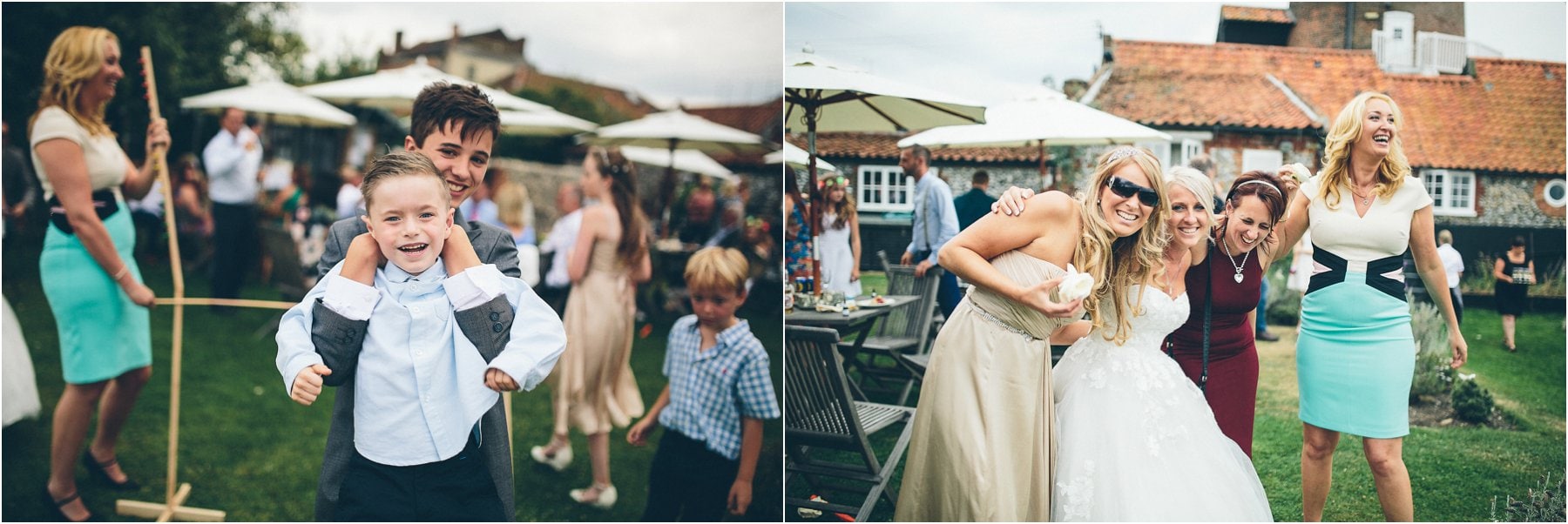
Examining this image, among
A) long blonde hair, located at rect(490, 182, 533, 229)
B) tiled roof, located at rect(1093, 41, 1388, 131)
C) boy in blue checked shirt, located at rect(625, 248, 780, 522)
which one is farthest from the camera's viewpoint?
long blonde hair, located at rect(490, 182, 533, 229)

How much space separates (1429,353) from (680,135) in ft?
17.5

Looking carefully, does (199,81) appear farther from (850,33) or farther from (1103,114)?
(1103,114)

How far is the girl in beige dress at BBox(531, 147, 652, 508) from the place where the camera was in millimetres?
5020

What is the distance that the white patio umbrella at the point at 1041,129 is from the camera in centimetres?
405

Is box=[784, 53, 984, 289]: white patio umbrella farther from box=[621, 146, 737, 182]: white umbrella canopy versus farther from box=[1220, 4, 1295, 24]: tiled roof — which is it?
box=[621, 146, 737, 182]: white umbrella canopy

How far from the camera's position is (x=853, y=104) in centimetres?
421

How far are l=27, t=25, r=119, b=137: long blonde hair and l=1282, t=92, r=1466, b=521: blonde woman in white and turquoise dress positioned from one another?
5.18 metres

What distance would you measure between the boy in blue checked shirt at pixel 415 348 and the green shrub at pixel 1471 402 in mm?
3993

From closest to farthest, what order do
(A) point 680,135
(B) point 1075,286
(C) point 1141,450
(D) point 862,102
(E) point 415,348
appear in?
(E) point 415,348, (B) point 1075,286, (C) point 1141,450, (D) point 862,102, (A) point 680,135

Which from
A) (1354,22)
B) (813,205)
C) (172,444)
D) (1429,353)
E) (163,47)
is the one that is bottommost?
(172,444)

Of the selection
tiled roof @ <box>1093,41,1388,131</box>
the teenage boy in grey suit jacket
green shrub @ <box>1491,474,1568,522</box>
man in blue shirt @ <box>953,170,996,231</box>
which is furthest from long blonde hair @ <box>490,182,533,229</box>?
green shrub @ <box>1491,474,1568,522</box>

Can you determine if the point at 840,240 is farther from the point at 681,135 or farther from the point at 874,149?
the point at 681,135

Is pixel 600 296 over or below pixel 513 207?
below

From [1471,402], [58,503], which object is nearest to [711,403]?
[58,503]
